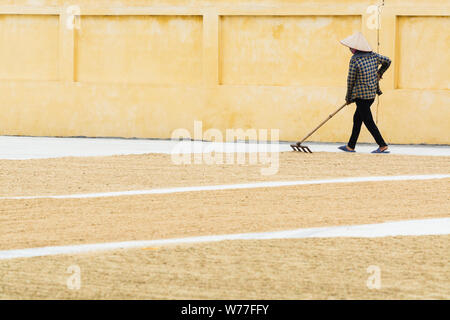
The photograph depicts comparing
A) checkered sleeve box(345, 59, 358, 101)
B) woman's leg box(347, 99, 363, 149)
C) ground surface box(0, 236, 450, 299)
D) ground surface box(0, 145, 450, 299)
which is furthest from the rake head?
ground surface box(0, 236, 450, 299)

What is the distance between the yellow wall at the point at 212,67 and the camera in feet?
64.8

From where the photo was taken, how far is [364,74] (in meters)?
17.3

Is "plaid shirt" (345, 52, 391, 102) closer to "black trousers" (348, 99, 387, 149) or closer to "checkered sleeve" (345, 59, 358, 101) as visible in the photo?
"checkered sleeve" (345, 59, 358, 101)

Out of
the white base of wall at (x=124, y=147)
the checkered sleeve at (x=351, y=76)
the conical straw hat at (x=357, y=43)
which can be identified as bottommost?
the white base of wall at (x=124, y=147)

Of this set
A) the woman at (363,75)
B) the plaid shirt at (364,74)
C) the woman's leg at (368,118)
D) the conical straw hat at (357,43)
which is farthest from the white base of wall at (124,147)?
the conical straw hat at (357,43)

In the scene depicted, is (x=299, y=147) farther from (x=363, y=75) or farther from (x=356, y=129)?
(x=363, y=75)

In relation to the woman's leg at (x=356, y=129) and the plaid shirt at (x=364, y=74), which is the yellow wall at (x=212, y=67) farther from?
the plaid shirt at (x=364, y=74)

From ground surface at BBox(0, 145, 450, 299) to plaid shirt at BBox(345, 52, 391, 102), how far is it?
1.84 metres

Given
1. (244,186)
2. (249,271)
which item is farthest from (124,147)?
(249,271)

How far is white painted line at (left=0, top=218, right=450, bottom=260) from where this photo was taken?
8633 mm

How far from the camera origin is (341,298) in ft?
23.1

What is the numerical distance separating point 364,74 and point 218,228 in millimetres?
8069

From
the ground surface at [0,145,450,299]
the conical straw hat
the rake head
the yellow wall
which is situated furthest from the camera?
the yellow wall

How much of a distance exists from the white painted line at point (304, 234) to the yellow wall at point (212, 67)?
31.6 feet
